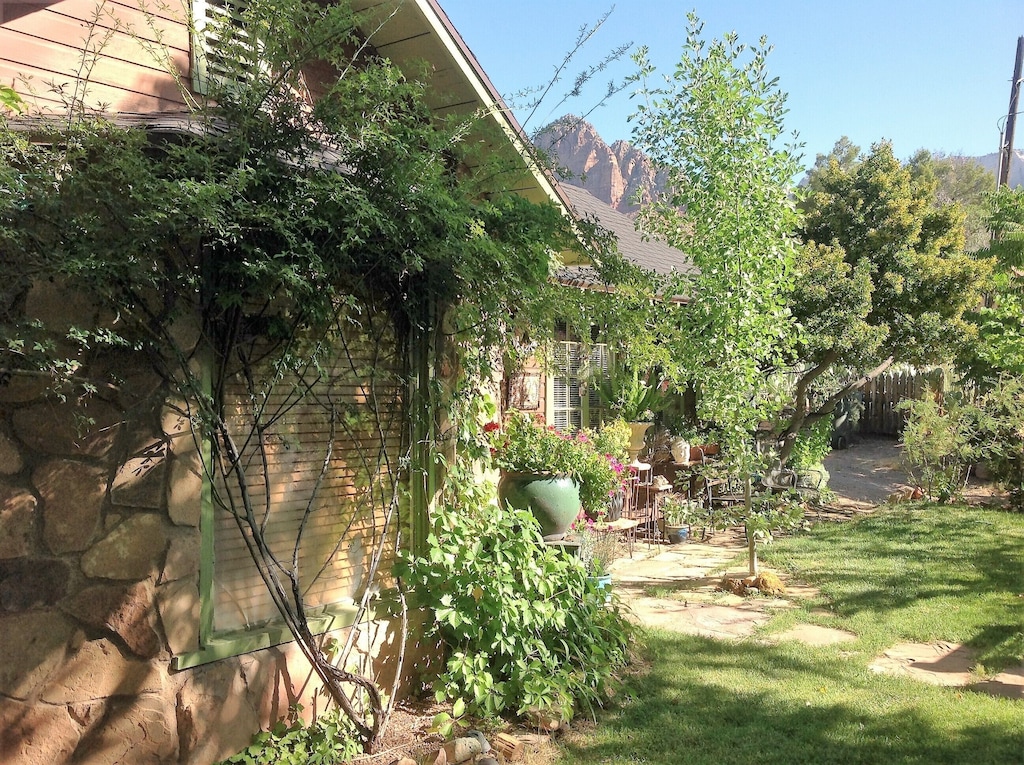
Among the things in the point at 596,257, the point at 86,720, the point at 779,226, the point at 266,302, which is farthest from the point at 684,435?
the point at 86,720

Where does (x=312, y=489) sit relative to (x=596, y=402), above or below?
below

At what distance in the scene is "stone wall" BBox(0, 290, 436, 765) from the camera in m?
3.05

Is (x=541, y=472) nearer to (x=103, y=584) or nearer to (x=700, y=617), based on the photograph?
(x=700, y=617)

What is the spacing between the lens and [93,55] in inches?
144

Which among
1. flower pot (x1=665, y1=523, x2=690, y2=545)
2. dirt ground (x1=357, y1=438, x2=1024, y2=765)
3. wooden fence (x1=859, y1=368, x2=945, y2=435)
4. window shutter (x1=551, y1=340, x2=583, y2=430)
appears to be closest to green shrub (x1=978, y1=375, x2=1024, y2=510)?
dirt ground (x1=357, y1=438, x2=1024, y2=765)

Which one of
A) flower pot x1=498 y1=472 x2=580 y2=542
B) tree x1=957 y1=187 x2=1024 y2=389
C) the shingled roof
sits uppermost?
the shingled roof

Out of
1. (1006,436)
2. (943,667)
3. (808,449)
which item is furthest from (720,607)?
(1006,436)

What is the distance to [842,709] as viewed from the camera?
4.30 m

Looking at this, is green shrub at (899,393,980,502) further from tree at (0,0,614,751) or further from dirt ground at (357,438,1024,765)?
tree at (0,0,614,751)

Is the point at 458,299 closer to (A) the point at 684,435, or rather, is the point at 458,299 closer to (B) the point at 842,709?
(B) the point at 842,709

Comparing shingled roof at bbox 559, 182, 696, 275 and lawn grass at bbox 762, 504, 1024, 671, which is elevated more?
shingled roof at bbox 559, 182, 696, 275

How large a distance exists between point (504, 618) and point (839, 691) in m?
2.29

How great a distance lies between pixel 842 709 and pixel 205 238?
4429 millimetres

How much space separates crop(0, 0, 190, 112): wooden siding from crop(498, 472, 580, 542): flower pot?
3.47 m
